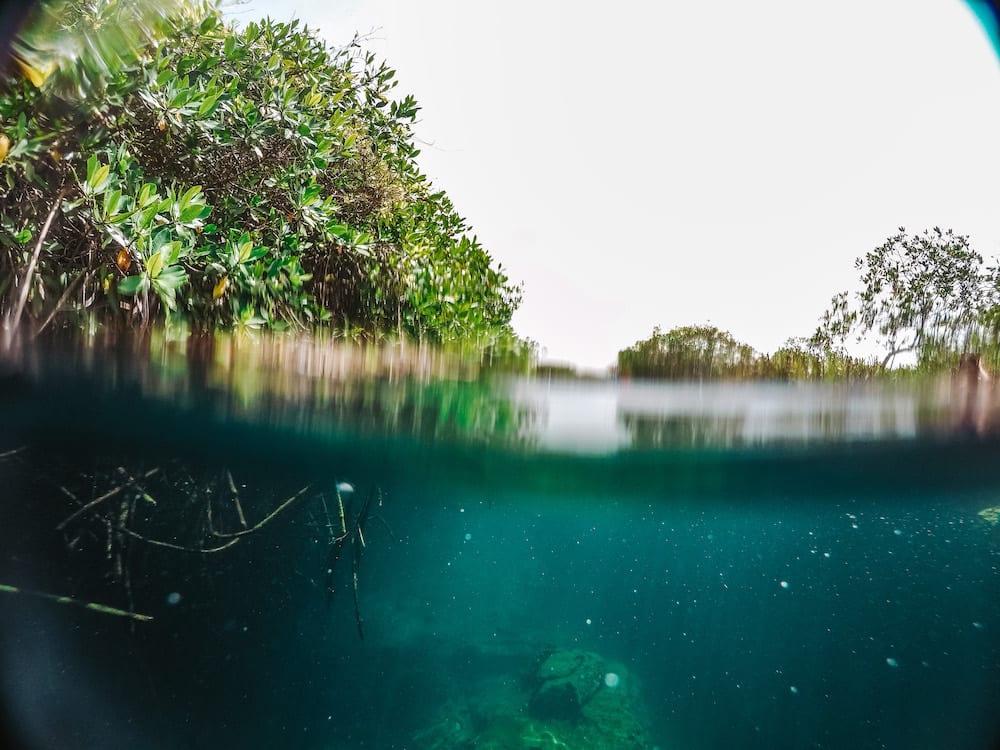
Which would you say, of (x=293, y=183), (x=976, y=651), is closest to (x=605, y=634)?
(x=976, y=651)

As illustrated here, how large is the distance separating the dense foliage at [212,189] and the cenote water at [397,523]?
874mm

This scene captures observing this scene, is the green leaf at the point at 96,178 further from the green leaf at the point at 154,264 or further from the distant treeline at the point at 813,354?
the distant treeline at the point at 813,354

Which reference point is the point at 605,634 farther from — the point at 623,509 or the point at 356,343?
the point at 356,343

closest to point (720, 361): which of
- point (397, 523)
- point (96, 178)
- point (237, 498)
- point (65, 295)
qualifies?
point (96, 178)

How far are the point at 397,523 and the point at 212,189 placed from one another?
17956mm

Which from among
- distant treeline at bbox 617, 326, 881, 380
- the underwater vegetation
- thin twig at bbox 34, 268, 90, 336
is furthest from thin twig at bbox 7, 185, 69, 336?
the underwater vegetation

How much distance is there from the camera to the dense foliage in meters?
3.89

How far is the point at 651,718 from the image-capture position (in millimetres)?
9844

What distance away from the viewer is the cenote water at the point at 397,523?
750 cm

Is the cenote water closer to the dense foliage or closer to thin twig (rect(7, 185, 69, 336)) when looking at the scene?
the dense foliage

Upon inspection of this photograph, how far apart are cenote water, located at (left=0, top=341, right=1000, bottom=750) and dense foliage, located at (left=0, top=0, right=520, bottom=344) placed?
87 centimetres

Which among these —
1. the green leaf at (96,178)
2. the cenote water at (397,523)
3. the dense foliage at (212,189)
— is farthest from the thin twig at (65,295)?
the green leaf at (96,178)

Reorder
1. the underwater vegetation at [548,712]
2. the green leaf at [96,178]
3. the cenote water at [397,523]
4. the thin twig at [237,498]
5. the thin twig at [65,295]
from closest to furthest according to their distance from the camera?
the green leaf at [96,178], the thin twig at [65,295], the cenote water at [397,523], the underwater vegetation at [548,712], the thin twig at [237,498]

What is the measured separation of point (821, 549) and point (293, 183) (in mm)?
25363
